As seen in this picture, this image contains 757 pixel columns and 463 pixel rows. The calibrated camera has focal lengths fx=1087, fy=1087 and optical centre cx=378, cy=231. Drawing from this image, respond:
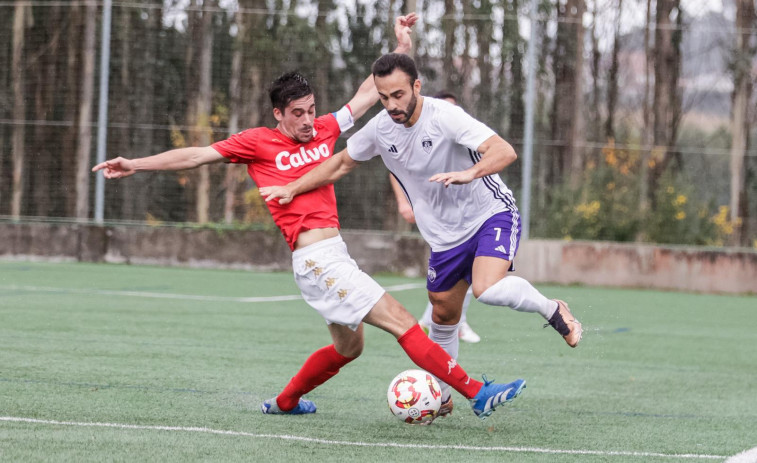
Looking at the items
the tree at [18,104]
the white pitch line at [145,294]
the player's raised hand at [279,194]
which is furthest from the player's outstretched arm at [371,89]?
the tree at [18,104]

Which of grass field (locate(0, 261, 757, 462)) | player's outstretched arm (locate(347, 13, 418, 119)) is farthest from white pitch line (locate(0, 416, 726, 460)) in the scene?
player's outstretched arm (locate(347, 13, 418, 119))

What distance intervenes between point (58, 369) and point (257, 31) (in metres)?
9.87

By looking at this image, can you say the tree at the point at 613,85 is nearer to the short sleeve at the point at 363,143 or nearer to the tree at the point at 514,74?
the tree at the point at 514,74

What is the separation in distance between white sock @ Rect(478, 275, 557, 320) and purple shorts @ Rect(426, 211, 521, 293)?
0.22 meters

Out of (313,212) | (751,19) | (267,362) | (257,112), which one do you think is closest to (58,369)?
(267,362)

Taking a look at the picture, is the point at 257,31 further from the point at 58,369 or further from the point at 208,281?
the point at 58,369

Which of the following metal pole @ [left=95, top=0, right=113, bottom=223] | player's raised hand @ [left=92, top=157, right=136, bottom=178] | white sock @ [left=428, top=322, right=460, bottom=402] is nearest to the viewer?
player's raised hand @ [left=92, top=157, right=136, bottom=178]

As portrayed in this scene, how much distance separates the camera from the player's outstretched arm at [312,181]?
5.42m

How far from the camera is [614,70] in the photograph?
15352 mm

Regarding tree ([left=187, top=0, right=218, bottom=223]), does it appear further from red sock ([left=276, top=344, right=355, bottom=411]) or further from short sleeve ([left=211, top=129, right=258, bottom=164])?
red sock ([left=276, top=344, right=355, bottom=411])

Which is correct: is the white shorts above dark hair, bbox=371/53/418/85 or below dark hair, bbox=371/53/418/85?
below

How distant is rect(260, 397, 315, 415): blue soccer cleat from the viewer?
550cm

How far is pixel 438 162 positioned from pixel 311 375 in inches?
49.7

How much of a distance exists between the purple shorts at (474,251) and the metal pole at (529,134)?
9.28 meters
